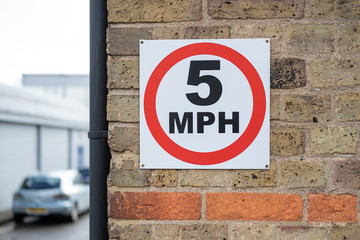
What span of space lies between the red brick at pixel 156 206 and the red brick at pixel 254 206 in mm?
70

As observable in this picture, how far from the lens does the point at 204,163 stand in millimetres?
1474

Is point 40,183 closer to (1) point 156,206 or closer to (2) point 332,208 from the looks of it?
(1) point 156,206

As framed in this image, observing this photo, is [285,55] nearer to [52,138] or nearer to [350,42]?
[350,42]

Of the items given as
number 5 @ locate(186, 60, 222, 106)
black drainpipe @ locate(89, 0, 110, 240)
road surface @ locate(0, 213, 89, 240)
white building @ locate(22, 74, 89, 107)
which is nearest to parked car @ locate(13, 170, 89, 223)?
road surface @ locate(0, 213, 89, 240)

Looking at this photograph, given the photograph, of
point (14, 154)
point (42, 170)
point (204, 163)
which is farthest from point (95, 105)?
point (42, 170)

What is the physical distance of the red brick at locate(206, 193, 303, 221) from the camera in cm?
144

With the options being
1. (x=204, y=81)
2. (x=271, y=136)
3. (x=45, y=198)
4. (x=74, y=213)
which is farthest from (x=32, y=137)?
(x=271, y=136)

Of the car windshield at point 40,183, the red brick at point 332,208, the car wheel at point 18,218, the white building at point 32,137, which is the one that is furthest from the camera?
the white building at point 32,137

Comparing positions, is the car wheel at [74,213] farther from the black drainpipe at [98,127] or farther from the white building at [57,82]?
the white building at [57,82]

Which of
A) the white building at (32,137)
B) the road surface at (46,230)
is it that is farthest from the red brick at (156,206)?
the white building at (32,137)

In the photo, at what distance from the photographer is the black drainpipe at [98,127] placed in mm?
1533

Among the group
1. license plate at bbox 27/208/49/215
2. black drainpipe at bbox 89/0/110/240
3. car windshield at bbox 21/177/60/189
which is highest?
black drainpipe at bbox 89/0/110/240

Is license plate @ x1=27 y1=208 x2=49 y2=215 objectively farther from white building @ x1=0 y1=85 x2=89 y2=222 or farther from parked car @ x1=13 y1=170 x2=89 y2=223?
white building @ x1=0 y1=85 x2=89 y2=222

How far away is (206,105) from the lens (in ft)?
4.83
